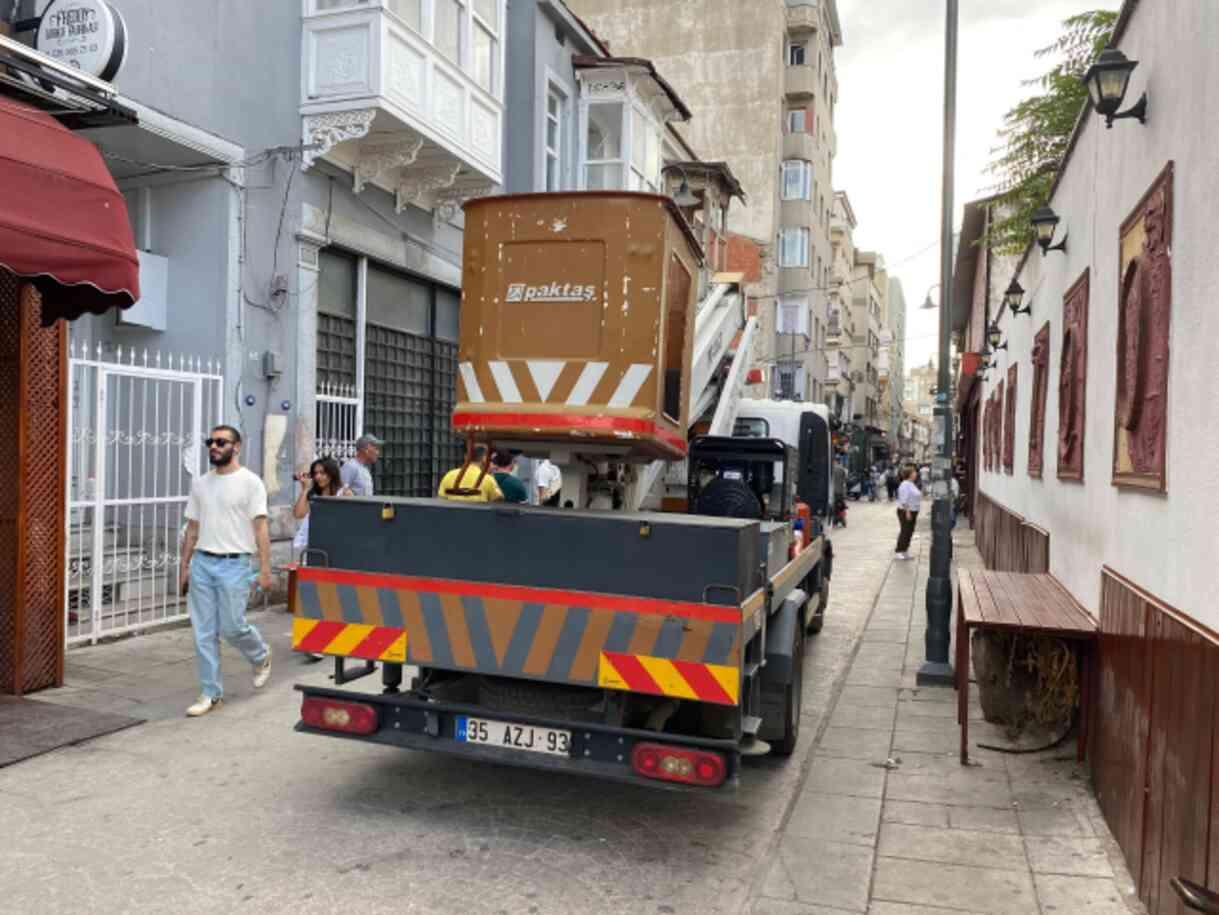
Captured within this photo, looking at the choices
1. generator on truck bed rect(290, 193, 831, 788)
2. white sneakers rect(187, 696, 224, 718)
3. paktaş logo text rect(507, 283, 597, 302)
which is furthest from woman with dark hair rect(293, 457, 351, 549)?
paktaş logo text rect(507, 283, 597, 302)

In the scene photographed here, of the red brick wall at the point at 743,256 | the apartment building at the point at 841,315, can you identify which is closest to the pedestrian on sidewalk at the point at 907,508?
the red brick wall at the point at 743,256

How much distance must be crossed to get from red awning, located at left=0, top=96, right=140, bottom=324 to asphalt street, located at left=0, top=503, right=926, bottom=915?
2.85 metres

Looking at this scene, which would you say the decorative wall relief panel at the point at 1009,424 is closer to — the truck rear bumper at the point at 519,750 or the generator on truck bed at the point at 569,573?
the generator on truck bed at the point at 569,573

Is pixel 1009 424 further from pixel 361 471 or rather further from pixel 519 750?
pixel 519 750

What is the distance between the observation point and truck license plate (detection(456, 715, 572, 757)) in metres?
4.38

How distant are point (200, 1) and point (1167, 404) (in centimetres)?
953

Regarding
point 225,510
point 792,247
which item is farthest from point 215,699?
point 792,247

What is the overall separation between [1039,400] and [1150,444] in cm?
505

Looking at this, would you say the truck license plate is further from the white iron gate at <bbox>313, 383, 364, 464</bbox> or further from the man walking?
the white iron gate at <bbox>313, 383, 364, 464</bbox>

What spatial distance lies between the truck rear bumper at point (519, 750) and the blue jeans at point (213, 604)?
1.89 m

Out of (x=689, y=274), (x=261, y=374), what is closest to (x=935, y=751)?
(x=689, y=274)

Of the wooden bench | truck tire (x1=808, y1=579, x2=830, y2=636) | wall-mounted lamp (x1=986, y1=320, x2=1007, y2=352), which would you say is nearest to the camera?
the wooden bench

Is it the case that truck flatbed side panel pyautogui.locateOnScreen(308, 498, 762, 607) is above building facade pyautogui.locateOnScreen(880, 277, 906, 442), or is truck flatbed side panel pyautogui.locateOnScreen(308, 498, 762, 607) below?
below

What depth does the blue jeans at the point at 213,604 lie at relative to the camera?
6.34 meters
